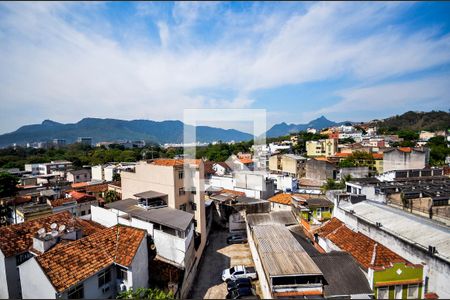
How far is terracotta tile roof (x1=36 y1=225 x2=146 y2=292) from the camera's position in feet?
23.9

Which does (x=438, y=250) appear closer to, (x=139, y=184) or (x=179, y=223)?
(x=179, y=223)

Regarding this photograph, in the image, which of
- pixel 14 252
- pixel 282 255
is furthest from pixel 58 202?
pixel 282 255

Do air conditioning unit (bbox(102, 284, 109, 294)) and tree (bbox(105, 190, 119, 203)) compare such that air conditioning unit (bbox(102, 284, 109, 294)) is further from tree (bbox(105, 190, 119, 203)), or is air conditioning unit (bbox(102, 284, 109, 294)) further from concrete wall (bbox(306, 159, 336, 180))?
concrete wall (bbox(306, 159, 336, 180))

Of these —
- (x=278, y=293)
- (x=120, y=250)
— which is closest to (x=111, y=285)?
(x=120, y=250)

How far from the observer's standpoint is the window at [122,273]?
8547mm

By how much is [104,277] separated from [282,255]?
258 inches

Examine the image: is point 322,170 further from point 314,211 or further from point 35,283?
point 35,283

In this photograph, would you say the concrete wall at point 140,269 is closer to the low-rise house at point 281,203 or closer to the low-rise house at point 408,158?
the low-rise house at point 281,203

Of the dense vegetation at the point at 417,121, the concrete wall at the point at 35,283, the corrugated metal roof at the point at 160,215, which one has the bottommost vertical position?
the concrete wall at the point at 35,283

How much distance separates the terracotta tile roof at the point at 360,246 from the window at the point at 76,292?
9635mm

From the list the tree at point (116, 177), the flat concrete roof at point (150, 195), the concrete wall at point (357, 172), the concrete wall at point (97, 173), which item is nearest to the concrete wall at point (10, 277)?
the flat concrete roof at point (150, 195)

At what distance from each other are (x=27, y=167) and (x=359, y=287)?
205 feet

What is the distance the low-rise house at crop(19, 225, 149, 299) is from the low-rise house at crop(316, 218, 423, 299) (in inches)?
331

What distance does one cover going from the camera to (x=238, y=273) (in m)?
11.6
